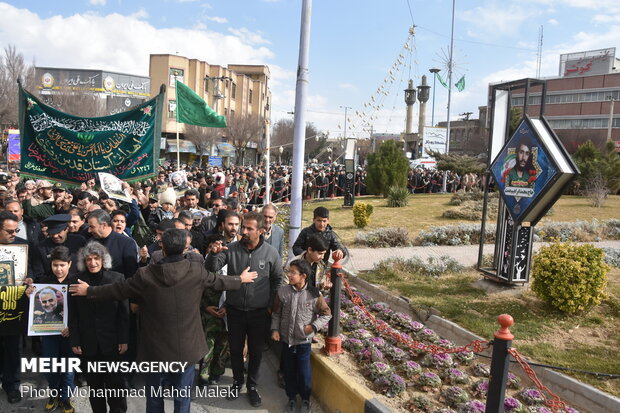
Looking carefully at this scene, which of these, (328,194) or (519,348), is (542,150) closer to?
(519,348)

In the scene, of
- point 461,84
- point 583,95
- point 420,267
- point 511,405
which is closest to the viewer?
point 511,405

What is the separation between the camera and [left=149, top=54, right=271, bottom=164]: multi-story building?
45219 millimetres

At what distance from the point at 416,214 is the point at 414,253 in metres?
5.86

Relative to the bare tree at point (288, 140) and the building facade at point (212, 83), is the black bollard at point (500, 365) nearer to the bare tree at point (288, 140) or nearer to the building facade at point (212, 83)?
the building facade at point (212, 83)

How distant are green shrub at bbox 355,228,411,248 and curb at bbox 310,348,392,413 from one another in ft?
21.9

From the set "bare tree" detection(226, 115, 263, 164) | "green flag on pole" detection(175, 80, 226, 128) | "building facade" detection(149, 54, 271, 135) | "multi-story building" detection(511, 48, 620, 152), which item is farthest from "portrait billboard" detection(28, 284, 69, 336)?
"multi-story building" detection(511, 48, 620, 152)

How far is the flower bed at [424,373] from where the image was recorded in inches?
156

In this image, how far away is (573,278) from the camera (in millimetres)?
5816

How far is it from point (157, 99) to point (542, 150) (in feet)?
18.3

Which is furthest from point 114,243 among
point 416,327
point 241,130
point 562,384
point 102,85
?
point 241,130

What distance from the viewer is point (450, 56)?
106 ft

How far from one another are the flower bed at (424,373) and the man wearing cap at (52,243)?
3012mm

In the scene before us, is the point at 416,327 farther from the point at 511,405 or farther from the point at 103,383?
the point at 103,383

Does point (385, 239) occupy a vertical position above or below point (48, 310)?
below
